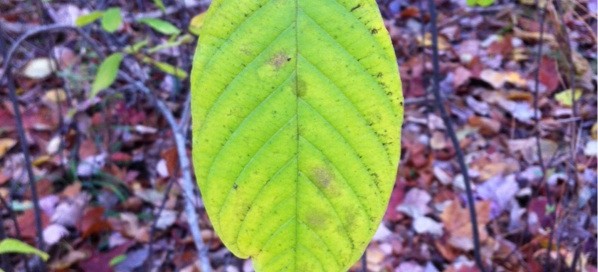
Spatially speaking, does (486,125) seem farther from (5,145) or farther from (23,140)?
(5,145)

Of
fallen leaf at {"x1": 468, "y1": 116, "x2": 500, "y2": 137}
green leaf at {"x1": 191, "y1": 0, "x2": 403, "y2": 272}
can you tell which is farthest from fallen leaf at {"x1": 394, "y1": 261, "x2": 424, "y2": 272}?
green leaf at {"x1": 191, "y1": 0, "x2": 403, "y2": 272}

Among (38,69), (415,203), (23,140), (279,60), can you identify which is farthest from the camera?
(38,69)

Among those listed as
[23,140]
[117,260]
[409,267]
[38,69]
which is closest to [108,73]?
[23,140]

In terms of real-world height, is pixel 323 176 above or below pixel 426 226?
above

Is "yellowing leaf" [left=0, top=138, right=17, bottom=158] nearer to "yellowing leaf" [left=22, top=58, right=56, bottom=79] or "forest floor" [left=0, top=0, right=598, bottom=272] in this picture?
"forest floor" [left=0, top=0, right=598, bottom=272]

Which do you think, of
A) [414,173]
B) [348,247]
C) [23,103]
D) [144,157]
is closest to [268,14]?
[348,247]

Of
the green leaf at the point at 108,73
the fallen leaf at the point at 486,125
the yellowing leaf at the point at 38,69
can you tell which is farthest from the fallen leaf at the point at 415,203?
the yellowing leaf at the point at 38,69

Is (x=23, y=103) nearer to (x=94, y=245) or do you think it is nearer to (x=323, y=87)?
(x=94, y=245)
